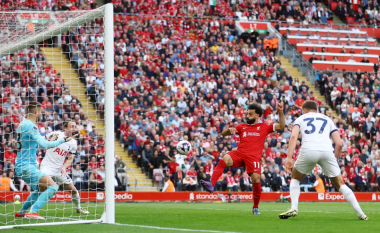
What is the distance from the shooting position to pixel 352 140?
2894cm

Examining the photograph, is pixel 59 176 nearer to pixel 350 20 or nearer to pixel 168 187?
pixel 168 187

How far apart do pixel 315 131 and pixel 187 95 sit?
17664 mm

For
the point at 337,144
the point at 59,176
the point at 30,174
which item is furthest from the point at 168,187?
the point at 337,144

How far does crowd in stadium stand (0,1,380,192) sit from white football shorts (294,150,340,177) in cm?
905

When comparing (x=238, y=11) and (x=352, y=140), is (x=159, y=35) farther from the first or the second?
(x=352, y=140)

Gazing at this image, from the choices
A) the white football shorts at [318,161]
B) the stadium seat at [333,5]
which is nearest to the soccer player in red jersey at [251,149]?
the white football shorts at [318,161]

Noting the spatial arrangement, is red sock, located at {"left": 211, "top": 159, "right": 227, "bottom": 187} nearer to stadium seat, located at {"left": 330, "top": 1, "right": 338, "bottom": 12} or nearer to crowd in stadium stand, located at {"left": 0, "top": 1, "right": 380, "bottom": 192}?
crowd in stadium stand, located at {"left": 0, "top": 1, "right": 380, "bottom": 192}

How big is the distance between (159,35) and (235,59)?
165 inches

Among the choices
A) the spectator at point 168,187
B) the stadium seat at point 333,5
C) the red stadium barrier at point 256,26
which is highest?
the stadium seat at point 333,5

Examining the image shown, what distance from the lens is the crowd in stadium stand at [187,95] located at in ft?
70.1

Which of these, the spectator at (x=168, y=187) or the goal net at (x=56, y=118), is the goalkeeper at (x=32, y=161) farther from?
the spectator at (x=168, y=187)

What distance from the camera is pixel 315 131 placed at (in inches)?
413

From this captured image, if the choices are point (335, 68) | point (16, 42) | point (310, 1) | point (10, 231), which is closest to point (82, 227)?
point (10, 231)

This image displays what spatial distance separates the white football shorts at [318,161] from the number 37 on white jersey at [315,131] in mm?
84
